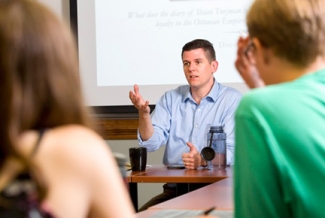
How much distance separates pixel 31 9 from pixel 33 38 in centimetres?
4

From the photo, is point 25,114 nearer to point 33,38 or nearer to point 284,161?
point 33,38

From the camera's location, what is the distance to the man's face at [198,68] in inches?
148

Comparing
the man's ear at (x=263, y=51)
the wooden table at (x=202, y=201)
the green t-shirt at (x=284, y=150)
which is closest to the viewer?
the green t-shirt at (x=284, y=150)

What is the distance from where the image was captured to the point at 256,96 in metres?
1.19

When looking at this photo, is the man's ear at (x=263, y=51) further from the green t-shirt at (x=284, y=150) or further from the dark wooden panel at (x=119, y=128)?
the dark wooden panel at (x=119, y=128)

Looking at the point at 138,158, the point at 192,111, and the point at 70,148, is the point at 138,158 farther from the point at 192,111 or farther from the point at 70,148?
the point at 70,148

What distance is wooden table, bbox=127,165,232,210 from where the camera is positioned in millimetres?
2787

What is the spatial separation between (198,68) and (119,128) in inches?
34.2

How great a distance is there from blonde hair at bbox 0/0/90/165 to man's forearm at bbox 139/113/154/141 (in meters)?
2.66

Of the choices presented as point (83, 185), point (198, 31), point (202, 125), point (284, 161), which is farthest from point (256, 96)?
point (198, 31)

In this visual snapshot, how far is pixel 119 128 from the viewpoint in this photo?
4348 millimetres

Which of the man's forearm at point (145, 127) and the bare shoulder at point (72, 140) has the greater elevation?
the bare shoulder at point (72, 140)

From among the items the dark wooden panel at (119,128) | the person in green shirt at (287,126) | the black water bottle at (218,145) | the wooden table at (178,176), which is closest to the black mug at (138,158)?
the wooden table at (178,176)

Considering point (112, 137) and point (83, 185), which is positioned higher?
point (83, 185)
